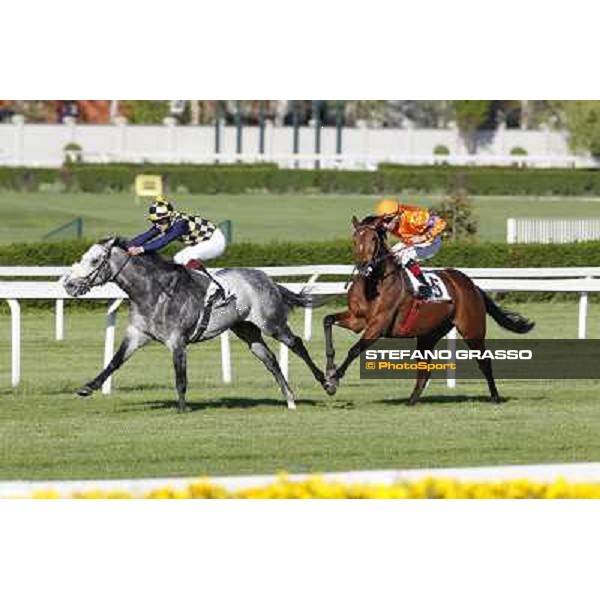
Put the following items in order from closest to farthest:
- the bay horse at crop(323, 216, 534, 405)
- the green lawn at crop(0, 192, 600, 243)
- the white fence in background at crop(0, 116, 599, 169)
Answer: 1. the bay horse at crop(323, 216, 534, 405)
2. the green lawn at crop(0, 192, 600, 243)
3. the white fence in background at crop(0, 116, 599, 169)

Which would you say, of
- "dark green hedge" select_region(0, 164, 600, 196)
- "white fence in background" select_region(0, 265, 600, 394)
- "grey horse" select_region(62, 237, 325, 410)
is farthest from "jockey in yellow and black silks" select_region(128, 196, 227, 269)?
"dark green hedge" select_region(0, 164, 600, 196)

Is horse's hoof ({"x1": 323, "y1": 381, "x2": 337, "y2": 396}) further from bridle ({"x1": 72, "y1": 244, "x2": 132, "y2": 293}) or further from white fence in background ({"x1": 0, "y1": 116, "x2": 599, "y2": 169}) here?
white fence in background ({"x1": 0, "y1": 116, "x2": 599, "y2": 169})

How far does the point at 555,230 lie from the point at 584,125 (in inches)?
1126

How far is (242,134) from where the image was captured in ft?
183

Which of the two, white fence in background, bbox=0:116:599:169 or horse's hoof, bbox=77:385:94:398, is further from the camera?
white fence in background, bbox=0:116:599:169

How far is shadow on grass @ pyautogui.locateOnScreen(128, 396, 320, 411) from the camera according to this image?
12.3m

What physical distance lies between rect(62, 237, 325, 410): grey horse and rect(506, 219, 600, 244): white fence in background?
15.2 m

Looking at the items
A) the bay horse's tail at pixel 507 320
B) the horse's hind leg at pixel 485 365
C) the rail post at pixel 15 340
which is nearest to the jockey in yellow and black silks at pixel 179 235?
the rail post at pixel 15 340

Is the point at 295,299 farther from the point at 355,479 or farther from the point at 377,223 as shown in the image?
the point at 355,479

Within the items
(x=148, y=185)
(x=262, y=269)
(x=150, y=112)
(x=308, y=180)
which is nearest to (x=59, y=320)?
(x=262, y=269)

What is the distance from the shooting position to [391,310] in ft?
40.0

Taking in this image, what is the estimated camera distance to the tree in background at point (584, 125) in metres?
54.9

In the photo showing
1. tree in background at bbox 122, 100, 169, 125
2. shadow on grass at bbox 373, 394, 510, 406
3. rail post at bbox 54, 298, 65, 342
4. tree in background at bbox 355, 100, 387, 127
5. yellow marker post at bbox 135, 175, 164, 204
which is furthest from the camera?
tree in background at bbox 355, 100, 387, 127

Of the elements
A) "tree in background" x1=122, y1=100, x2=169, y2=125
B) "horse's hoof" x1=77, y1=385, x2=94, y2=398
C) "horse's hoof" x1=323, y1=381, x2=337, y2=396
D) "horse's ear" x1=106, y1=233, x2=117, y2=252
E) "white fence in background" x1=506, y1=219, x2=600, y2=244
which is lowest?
"horse's hoof" x1=77, y1=385, x2=94, y2=398
